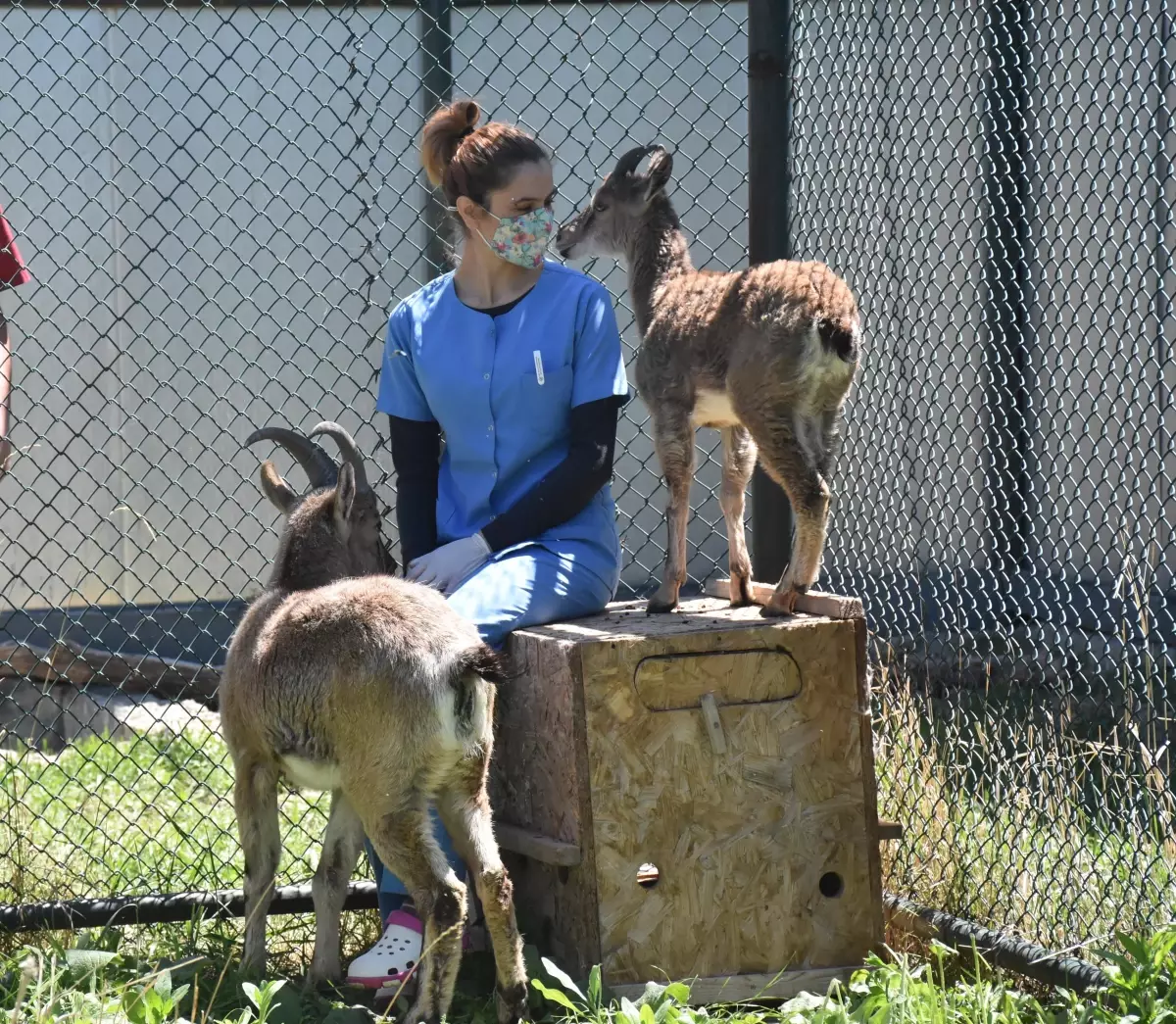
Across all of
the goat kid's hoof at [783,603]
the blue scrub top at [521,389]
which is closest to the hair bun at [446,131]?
the blue scrub top at [521,389]

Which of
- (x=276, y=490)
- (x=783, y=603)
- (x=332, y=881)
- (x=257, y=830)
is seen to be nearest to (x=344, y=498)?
(x=276, y=490)

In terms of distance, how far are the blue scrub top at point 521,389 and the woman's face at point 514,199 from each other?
24cm

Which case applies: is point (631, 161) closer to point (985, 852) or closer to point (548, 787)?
point (548, 787)

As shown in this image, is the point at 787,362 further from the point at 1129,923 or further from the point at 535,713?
the point at 1129,923

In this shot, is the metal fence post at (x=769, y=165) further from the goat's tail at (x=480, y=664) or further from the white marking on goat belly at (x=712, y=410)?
the goat's tail at (x=480, y=664)

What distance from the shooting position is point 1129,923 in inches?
156

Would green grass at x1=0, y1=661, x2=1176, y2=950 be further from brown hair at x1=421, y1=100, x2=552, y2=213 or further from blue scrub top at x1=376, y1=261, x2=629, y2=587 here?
brown hair at x1=421, y1=100, x2=552, y2=213

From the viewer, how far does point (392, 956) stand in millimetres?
3938

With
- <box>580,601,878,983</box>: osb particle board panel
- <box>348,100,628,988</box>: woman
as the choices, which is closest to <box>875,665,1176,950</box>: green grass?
<box>580,601,878,983</box>: osb particle board panel

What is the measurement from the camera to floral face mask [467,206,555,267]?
14.5 ft

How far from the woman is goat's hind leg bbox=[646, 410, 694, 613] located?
0.52ft

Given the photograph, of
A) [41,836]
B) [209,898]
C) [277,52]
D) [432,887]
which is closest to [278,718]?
[432,887]

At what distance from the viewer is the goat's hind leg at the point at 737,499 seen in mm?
4543

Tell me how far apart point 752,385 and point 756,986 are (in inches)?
65.2
